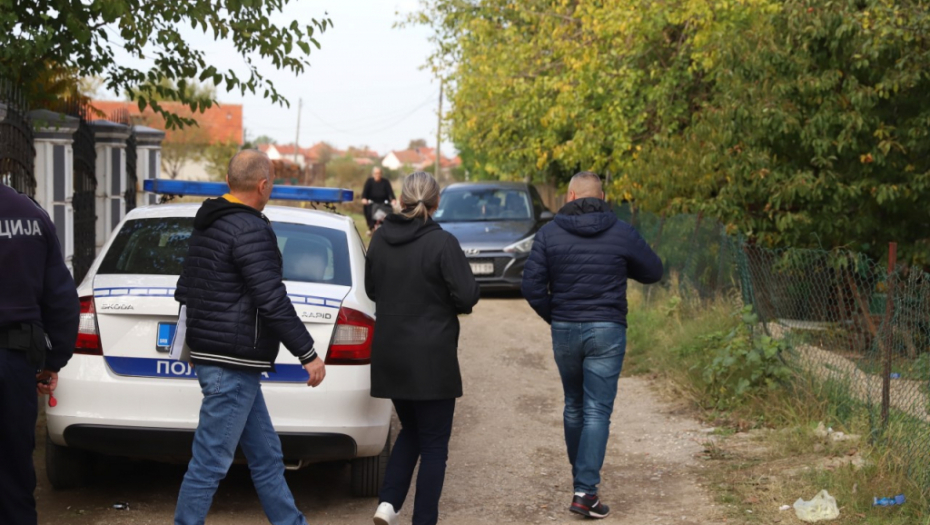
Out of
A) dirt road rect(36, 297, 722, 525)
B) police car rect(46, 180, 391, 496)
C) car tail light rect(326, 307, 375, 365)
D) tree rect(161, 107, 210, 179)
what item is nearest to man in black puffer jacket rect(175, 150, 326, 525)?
police car rect(46, 180, 391, 496)

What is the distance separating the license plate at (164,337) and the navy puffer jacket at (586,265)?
1.78 meters

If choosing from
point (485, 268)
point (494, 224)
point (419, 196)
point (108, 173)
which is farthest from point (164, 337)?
point (494, 224)

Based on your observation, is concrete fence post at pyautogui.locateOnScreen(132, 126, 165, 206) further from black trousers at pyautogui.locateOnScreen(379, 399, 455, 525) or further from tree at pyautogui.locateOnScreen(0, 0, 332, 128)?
black trousers at pyautogui.locateOnScreen(379, 399, 455, 525)

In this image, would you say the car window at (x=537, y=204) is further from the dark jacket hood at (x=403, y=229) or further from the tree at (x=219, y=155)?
the tree at (x=219, y=155)

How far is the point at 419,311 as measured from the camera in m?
4.71

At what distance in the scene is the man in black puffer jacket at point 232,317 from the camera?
4.23 m

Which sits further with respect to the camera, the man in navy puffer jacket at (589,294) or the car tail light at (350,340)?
the man in navy puffer jacket at (589,294)

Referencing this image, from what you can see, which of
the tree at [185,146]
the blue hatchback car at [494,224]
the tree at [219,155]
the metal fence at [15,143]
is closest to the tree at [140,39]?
the metal fence at [15,143]

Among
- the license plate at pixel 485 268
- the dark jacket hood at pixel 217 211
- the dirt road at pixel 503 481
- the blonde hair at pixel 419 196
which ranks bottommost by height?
the dirt road at pixel 503 481

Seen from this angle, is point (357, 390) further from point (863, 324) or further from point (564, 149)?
point (564, 149)

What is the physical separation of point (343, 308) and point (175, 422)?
95 centimetres

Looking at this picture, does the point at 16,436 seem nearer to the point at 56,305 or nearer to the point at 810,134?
the point at 56,305

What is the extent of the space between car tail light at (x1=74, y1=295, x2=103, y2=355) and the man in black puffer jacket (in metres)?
0.92

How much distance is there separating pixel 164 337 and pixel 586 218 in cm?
215
